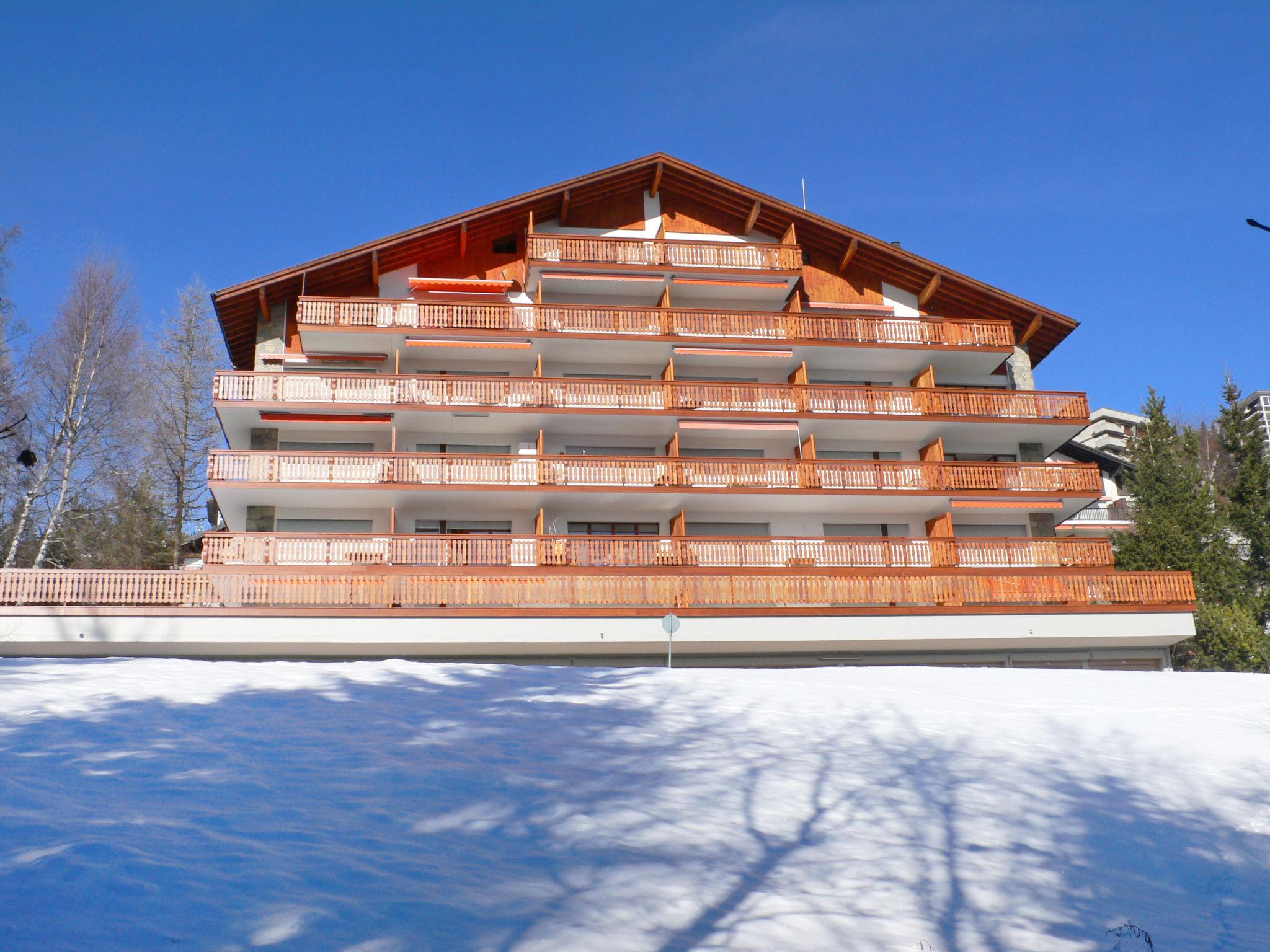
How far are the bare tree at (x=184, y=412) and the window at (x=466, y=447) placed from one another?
1562 cm

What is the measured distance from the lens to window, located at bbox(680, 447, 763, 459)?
2650 cm

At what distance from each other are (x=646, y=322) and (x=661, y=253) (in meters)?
2.57

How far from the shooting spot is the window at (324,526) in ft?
78.1

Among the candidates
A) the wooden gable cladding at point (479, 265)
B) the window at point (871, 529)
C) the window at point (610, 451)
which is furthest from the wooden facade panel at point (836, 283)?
the wooden gable cladding at point (479, 265)

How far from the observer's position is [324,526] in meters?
24.0

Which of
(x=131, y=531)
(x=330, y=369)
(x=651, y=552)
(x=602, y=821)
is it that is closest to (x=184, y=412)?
(x=131, y=531)

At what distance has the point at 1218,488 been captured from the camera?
34781 mm

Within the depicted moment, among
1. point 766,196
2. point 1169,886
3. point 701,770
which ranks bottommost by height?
point 1169,886

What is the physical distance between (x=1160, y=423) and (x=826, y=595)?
764 inches

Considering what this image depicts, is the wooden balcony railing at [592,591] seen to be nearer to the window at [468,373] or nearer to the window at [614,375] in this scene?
the window at [468,373]

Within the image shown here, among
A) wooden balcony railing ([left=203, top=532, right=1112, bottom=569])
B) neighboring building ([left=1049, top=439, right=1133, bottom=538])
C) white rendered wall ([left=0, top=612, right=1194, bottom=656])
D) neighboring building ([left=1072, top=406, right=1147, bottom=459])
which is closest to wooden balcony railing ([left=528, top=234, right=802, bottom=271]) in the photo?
wooden balcony railing ([left=203, top=532, right=1112, bottom=569])

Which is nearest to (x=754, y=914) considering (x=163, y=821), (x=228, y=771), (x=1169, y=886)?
(x=1169, y=886)

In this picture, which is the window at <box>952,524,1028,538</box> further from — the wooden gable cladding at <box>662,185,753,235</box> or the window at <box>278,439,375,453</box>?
the window at <box>278,439,375,453</box>

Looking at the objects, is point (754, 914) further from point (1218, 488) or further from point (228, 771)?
point (1218, 488)
